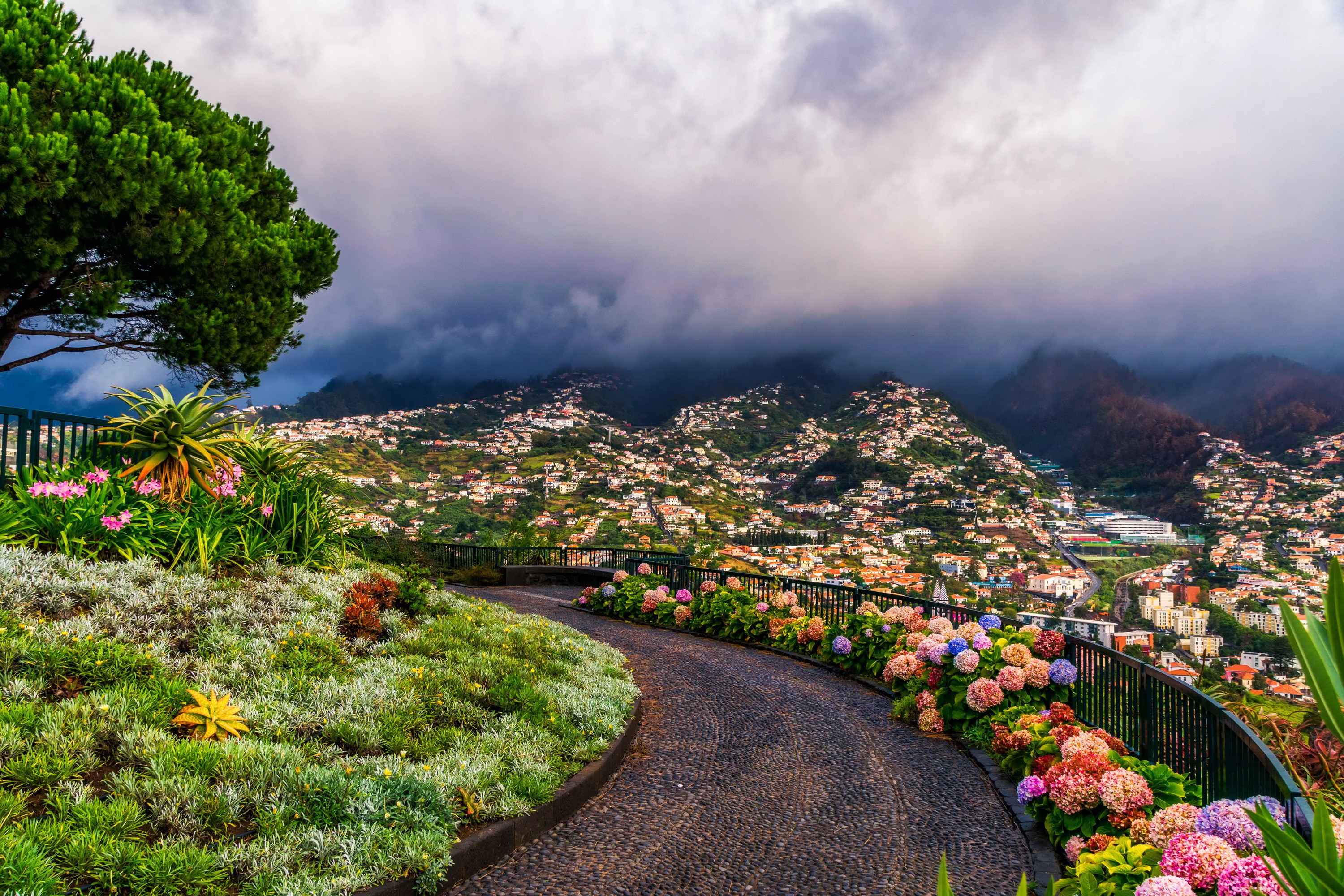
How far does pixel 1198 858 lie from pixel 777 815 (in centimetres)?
258

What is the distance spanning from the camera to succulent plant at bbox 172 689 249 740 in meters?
4.17

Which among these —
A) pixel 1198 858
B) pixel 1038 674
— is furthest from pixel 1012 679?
pixel 1198 858

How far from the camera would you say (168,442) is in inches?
307

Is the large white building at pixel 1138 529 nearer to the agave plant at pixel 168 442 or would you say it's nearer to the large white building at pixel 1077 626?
the large white building at pixel 1077 626

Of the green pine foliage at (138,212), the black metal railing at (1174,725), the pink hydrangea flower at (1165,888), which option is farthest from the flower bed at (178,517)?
the black metal railing at (1174,725)

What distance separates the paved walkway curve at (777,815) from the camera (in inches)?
148

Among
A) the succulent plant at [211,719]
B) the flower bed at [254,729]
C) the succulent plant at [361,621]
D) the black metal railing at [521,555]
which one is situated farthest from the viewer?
the black metal railing at [521,555]

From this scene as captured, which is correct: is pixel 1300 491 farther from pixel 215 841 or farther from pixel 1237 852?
pixel 215 841

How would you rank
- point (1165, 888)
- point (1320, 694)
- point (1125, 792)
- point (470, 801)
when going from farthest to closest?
point (470, 801) < point (1125, 792) < point (1165, 888) < point (1320, 694)

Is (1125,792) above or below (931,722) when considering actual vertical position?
above

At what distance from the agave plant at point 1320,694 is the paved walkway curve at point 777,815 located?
2944 mm

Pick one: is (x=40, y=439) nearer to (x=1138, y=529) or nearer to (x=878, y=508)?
(x=878, y=508)

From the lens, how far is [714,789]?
5.01 metres

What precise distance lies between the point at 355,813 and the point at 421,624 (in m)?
3.77
